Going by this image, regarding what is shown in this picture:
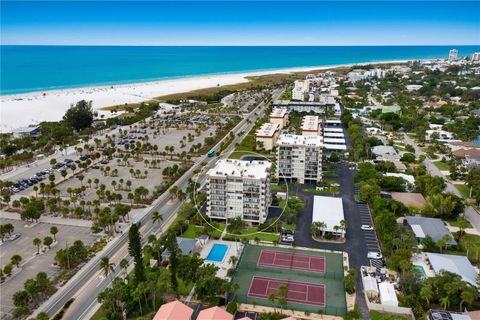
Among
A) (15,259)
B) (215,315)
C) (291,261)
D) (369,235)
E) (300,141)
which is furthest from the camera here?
(300,141)

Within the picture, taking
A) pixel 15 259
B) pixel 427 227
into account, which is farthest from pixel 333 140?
pixel 15 259

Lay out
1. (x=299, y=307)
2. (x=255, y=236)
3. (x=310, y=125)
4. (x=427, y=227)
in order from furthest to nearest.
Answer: (x=310, y=125) < (x=255, y=236) < (x=427, y=227) < (x=299, y=307)

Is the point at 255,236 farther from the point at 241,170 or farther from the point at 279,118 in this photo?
the point at 279,118

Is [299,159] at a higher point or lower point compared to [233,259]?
higher

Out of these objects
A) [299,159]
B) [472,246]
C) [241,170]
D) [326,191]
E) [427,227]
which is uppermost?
[241,170]

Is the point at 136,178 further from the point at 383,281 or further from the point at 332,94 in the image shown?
the point at 332,94

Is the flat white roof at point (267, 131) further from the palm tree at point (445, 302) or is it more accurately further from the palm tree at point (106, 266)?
the palm tree at point (445, 302)

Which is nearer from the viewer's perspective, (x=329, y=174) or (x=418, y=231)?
(x=418, y=231)

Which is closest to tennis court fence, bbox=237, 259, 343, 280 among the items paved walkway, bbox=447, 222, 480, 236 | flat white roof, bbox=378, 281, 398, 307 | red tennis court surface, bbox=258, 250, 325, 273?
red tennis court surface, bbox=258, 250, 325, 273

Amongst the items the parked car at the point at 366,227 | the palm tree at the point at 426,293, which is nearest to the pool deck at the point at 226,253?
the parked car at the point at 366,227
